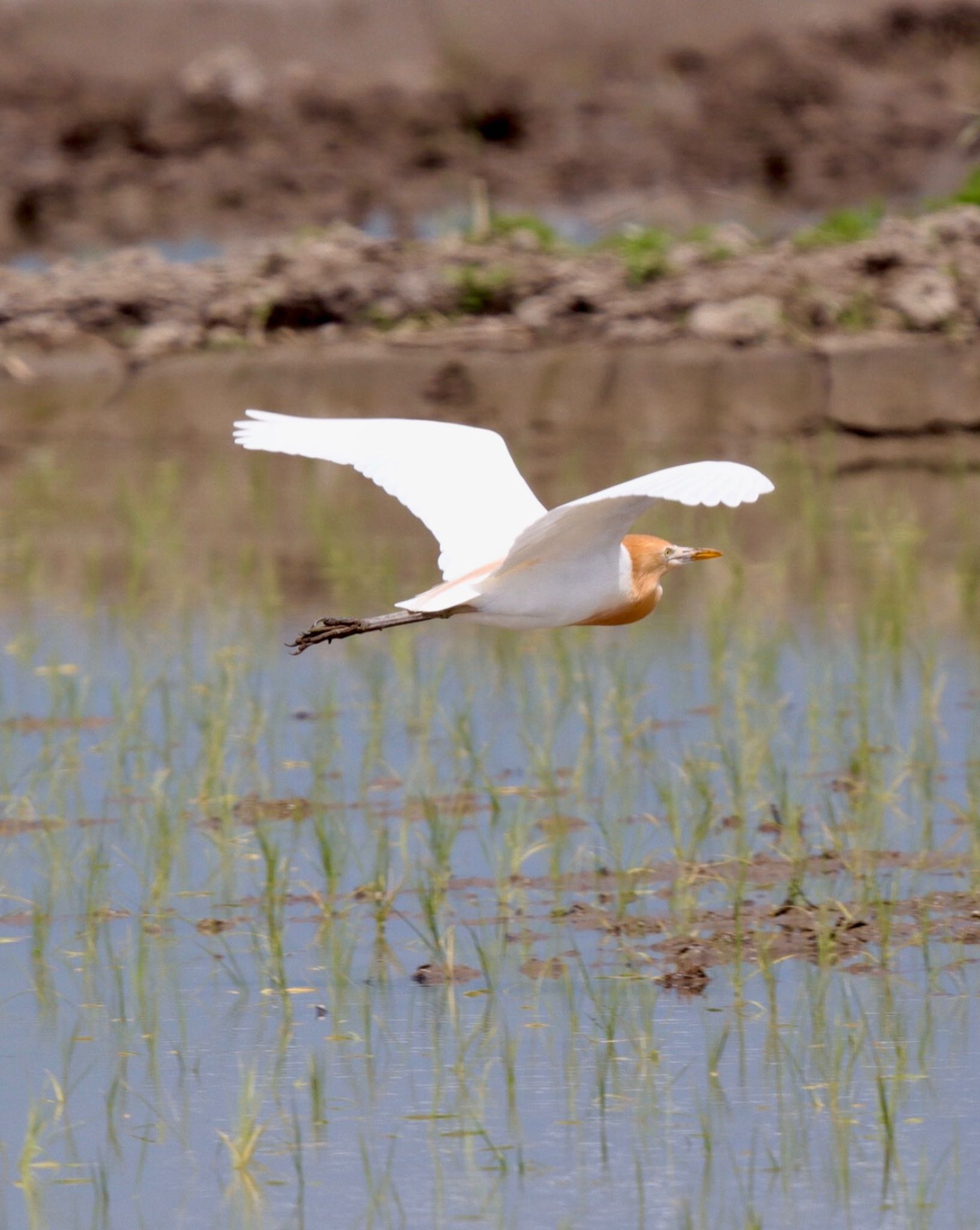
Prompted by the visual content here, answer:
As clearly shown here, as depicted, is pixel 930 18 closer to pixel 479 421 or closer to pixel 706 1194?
pixel 479 421

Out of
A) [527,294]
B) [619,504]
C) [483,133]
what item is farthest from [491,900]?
[483,133]

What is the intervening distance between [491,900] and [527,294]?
6604 millimetres

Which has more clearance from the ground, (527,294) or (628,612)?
(527,294)

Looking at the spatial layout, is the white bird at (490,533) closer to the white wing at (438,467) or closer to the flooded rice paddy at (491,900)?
the white wing at (438,467)

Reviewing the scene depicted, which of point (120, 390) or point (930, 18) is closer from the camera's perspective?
point (120, 390)

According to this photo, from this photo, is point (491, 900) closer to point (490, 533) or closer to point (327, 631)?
point (327, 631)

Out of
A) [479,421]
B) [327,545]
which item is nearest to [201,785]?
[327,545]

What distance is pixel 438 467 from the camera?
4.85 metres

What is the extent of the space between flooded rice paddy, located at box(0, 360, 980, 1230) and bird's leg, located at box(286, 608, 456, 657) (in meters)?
0.42

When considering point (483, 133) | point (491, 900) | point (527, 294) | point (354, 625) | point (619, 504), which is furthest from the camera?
point (483, 133)

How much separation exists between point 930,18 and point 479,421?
9.81 metres

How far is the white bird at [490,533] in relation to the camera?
434 cm

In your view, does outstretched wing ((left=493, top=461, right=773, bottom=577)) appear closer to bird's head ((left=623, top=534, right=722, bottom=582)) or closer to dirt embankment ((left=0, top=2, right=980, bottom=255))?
bird's head ((left=623, top=534, right=722, bottom=582))

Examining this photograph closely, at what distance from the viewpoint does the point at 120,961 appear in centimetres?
455
